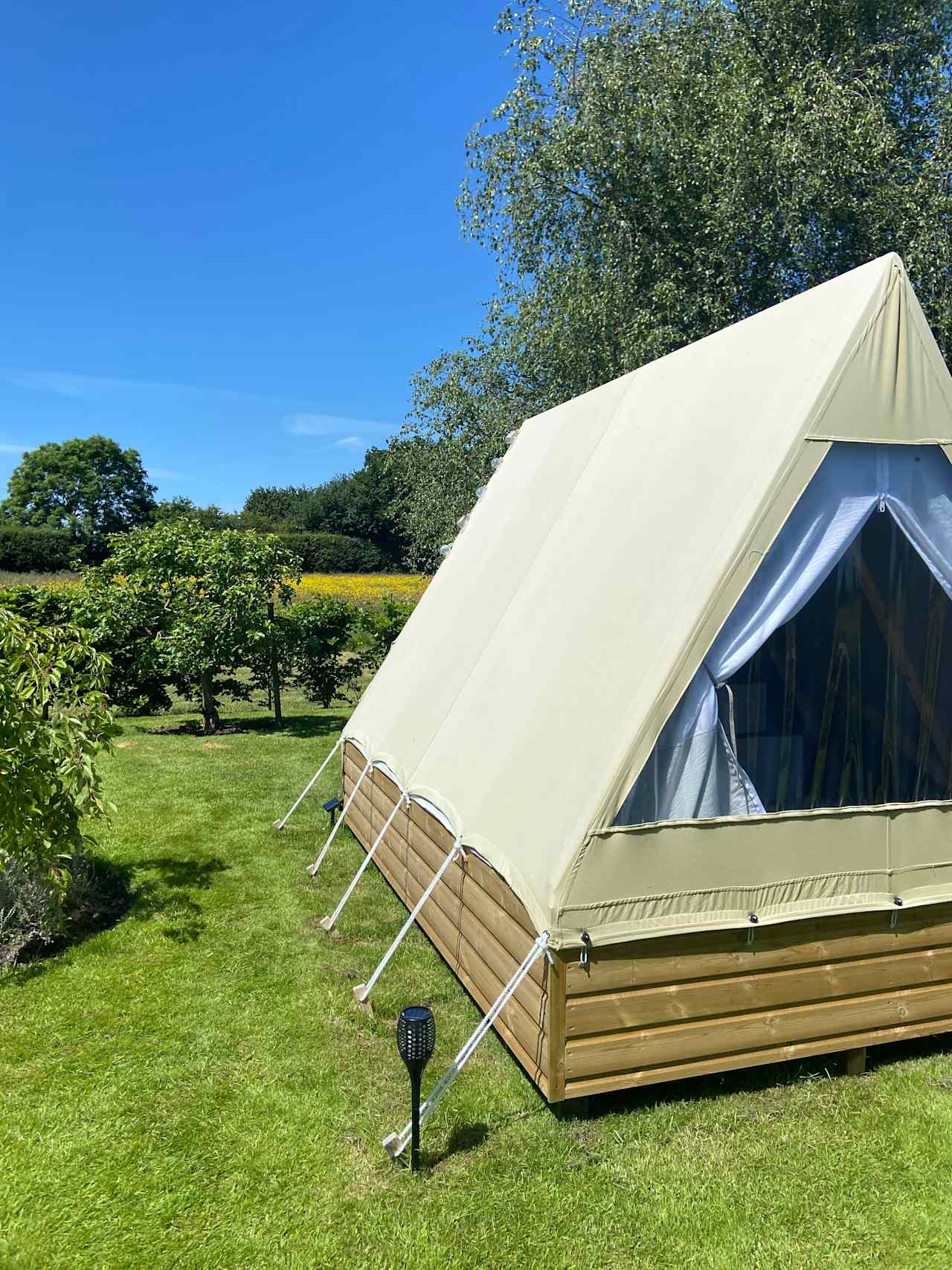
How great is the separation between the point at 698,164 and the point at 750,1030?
10842mm

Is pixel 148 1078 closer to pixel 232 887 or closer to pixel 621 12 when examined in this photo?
pixel 232 887

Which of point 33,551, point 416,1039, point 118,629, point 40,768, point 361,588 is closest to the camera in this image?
point 416,1039

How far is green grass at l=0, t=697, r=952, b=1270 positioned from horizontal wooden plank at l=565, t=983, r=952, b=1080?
269mm

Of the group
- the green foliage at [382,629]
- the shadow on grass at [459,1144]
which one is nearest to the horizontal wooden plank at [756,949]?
the shadow on grass at [459,1144]

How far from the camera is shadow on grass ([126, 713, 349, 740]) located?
459 inches

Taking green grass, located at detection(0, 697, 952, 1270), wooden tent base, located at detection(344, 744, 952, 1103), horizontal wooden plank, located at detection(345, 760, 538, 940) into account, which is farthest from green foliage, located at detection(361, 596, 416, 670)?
wooden tent base, located at detection(344, 744, 952, 1103)

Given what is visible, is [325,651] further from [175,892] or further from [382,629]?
[175,892]

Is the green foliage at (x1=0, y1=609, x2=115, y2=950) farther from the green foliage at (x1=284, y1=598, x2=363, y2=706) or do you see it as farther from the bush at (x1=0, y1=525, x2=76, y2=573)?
the bush at (x1=0, y1=525, x2=76, y2=573)

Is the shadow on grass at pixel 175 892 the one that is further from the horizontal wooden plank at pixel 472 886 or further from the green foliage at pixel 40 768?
the horizontal wooden plank at pixel 472 886

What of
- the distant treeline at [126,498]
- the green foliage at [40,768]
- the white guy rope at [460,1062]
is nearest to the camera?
the white guy rope at [460,1062]

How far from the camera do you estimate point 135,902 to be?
5426 mm

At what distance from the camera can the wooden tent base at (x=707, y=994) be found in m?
3.01

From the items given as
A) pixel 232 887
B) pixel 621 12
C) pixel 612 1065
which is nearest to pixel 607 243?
pixel 621 12

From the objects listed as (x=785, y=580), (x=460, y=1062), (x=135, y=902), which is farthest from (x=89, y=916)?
(x=785, y=580)
